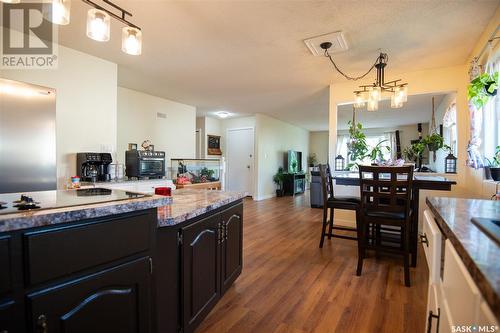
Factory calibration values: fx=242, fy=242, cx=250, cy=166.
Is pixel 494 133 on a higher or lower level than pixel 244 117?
lower

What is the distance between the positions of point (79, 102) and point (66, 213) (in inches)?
108

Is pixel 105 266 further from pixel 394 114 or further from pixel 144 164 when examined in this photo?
pixel 394 114

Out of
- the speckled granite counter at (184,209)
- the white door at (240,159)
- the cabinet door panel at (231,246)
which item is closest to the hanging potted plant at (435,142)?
the cabinet door panel at (231,246)

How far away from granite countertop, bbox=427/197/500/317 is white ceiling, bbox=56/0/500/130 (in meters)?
1.88

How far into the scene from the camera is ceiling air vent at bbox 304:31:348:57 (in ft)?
8.14

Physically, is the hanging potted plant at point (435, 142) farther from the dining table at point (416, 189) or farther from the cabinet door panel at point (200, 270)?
the cabinet door panel at point (200, 270)

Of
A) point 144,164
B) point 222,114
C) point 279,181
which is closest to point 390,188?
point 144,164

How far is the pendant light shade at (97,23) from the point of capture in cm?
144

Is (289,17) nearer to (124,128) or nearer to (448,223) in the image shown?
(448,223)

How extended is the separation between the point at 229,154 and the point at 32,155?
5.26 m

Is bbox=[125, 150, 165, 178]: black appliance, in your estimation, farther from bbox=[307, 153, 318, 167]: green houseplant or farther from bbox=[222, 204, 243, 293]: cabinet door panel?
bbox=[307, 153, 318, 167]: green houseplant

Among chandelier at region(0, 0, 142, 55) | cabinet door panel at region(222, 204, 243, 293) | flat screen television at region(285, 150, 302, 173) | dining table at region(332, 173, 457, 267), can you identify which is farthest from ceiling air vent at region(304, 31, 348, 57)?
flat screen television at region(285, 150, 302, 173)

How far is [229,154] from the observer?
7.46 metres

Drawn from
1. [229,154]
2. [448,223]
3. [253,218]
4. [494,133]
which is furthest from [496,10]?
[229,154]
